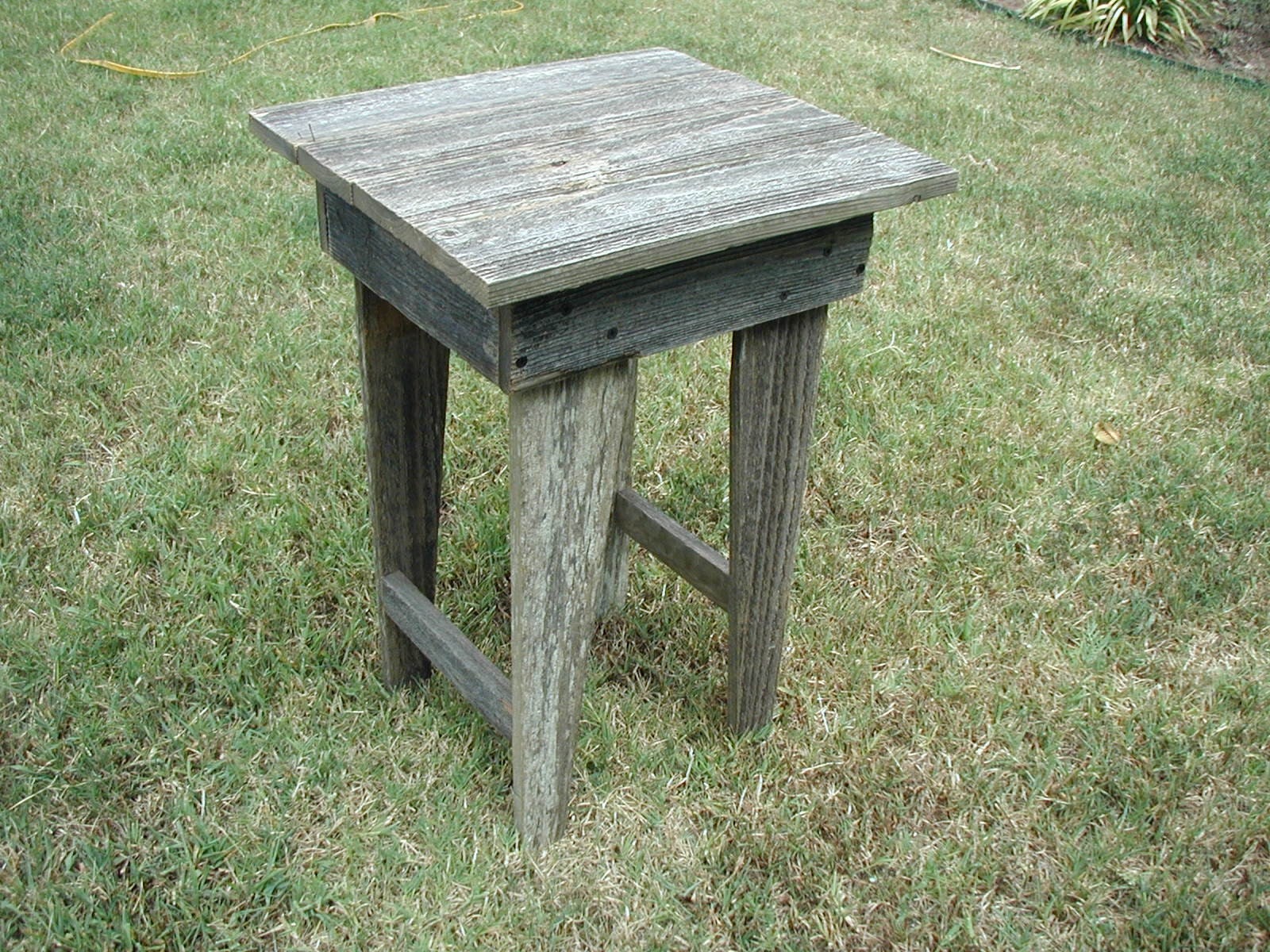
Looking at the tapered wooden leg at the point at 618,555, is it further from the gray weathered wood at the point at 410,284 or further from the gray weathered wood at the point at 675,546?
the gray weathered wood at the point at 410,284

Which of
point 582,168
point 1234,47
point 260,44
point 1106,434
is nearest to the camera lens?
point 582,168

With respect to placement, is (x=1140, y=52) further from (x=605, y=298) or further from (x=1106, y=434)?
(x=605, y=298)

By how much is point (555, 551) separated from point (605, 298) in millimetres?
383

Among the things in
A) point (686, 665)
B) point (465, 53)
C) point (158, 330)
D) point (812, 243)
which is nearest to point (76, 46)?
point (465, 53)

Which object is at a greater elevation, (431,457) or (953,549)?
(431,457)

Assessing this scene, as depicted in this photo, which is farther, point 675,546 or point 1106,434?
point 1106,434

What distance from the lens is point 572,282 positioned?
1342 mm

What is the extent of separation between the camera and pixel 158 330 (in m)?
3.34

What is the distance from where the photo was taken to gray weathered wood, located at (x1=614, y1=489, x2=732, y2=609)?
2113 mm

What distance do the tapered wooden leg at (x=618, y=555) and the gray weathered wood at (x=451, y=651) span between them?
323 millimetres

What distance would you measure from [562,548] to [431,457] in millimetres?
547

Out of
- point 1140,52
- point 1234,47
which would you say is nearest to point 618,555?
point 1140,52

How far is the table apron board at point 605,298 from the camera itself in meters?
1.43

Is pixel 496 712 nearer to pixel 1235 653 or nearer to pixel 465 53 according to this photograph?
pixel 1235 653
